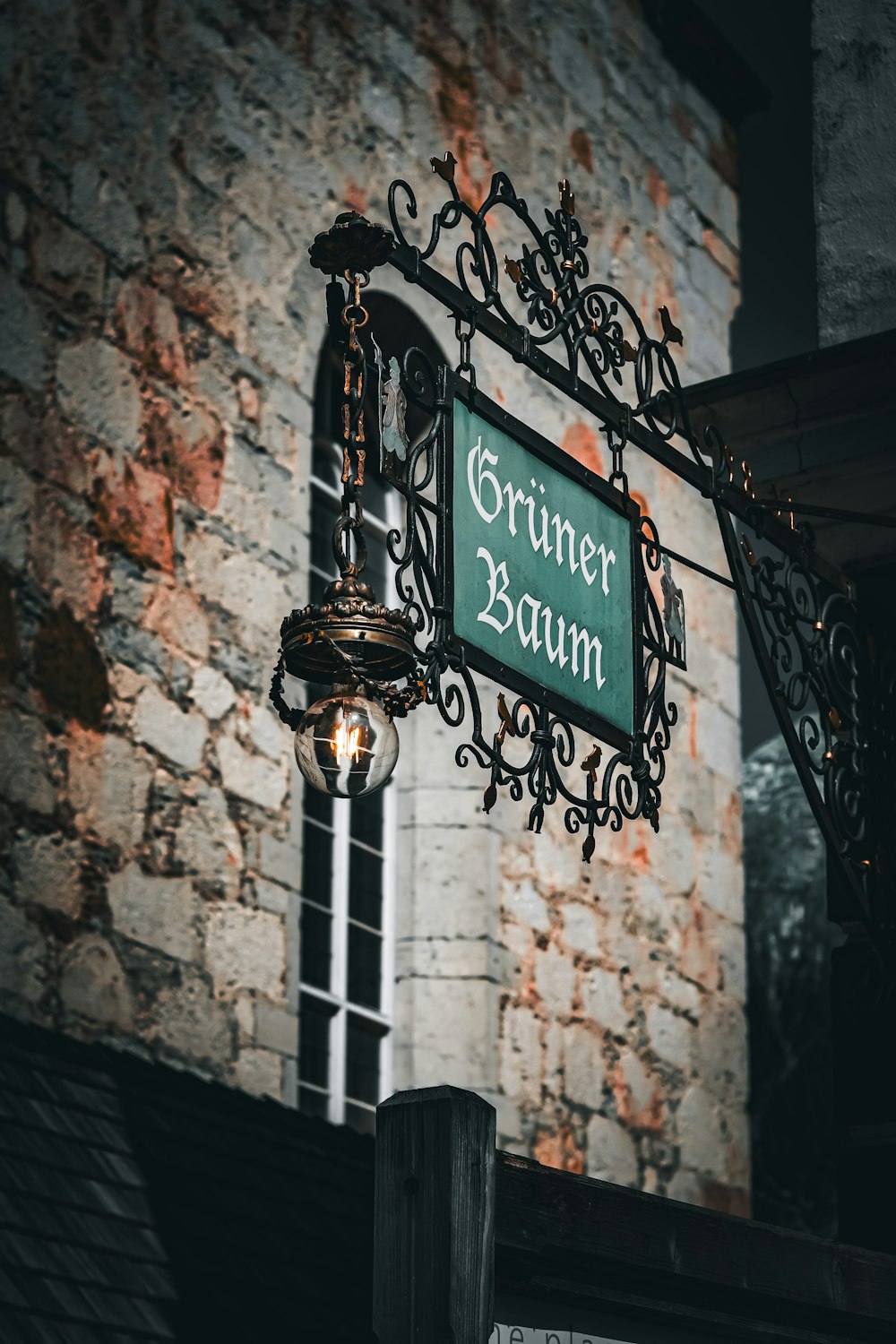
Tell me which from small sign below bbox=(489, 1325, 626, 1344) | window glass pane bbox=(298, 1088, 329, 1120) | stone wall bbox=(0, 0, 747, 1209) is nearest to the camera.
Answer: small sign below bbox=(489, 1325, 626, 1344)

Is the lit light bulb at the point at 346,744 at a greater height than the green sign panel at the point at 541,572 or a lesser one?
lesser

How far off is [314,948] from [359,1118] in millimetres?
674

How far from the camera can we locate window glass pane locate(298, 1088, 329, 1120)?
24.9ft

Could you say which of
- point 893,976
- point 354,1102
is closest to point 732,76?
point 354,1102

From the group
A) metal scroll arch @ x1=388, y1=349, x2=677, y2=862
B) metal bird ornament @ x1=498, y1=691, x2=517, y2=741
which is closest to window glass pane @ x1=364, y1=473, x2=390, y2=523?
metal scroll arch @ x1=388, y1=349, x2=677, y2=862

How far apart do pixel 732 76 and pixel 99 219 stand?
5367 millimetres

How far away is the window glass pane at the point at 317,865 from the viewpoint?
7.89 metres

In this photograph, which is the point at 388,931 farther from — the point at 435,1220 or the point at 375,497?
the point at 435,1220

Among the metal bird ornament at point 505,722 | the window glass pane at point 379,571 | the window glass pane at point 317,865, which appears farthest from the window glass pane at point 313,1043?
the metal bird ornament at point 505,722

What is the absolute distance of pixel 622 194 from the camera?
1002cm

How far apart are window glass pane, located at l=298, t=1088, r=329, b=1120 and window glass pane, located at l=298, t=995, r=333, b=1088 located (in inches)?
1.4

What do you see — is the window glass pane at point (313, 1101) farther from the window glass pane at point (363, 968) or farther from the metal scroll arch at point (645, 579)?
the metal scroll arch at point (645, 579)

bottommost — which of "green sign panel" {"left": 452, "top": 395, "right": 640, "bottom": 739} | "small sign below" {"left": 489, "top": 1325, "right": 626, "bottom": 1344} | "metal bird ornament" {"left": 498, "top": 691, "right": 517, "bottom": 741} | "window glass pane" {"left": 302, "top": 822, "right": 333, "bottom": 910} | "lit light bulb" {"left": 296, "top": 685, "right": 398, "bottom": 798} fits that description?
"small sign below" {"left": 489, "top": 1325, "right": 626, "bottom": 1344}

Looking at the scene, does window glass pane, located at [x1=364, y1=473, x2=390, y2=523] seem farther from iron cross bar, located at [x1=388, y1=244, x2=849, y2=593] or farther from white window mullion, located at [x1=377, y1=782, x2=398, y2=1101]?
iron cross bar, located at [x1=388, y1=244, x2=849, y2=593]
